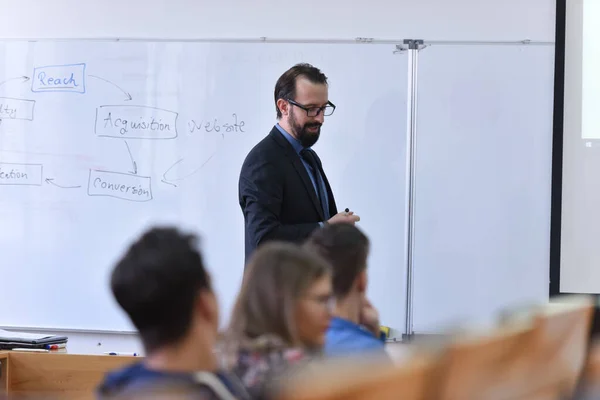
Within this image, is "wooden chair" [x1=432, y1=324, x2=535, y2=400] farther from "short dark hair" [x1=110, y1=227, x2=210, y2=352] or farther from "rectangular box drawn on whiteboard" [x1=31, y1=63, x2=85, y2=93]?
"rectangular box drawn on whiteboard" [x1=31, y1=63, x2=85, y2=93]

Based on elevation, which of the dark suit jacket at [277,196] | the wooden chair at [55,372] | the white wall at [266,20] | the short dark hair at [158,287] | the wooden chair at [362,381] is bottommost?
the wooden chair at [55,372]

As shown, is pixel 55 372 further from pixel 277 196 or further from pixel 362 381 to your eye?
pixel 362 381

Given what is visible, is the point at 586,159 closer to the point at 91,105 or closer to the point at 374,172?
the point at 374,172

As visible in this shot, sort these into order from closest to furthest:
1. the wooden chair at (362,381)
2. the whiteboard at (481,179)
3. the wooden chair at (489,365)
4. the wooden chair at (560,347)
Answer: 1. the wooden chair at (362,381)
2. the wooden chair at (489,365)
3. the wooden chair at (560,347)
4. the whiteboard at (481,179)

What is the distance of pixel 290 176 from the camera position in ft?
9.60

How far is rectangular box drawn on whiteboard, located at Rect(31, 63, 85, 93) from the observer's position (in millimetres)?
4191

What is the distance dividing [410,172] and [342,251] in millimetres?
2195

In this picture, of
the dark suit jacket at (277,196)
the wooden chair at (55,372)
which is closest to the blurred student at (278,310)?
the dark suit jacket at (277,196)

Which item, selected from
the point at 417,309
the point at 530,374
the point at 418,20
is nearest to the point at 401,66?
the point at 418,20

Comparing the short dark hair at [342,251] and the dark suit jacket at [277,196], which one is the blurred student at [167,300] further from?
the dark suit jacket at [277,196]

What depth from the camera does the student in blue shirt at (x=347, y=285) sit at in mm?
1713

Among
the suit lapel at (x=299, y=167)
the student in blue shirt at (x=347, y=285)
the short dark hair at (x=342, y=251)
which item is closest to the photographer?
the student in blue shirt at (x=347, y=285)

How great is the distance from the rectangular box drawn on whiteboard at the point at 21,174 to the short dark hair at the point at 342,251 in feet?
8.70

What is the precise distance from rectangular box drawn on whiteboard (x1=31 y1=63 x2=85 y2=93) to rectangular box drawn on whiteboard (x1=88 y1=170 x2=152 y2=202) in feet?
1.52
